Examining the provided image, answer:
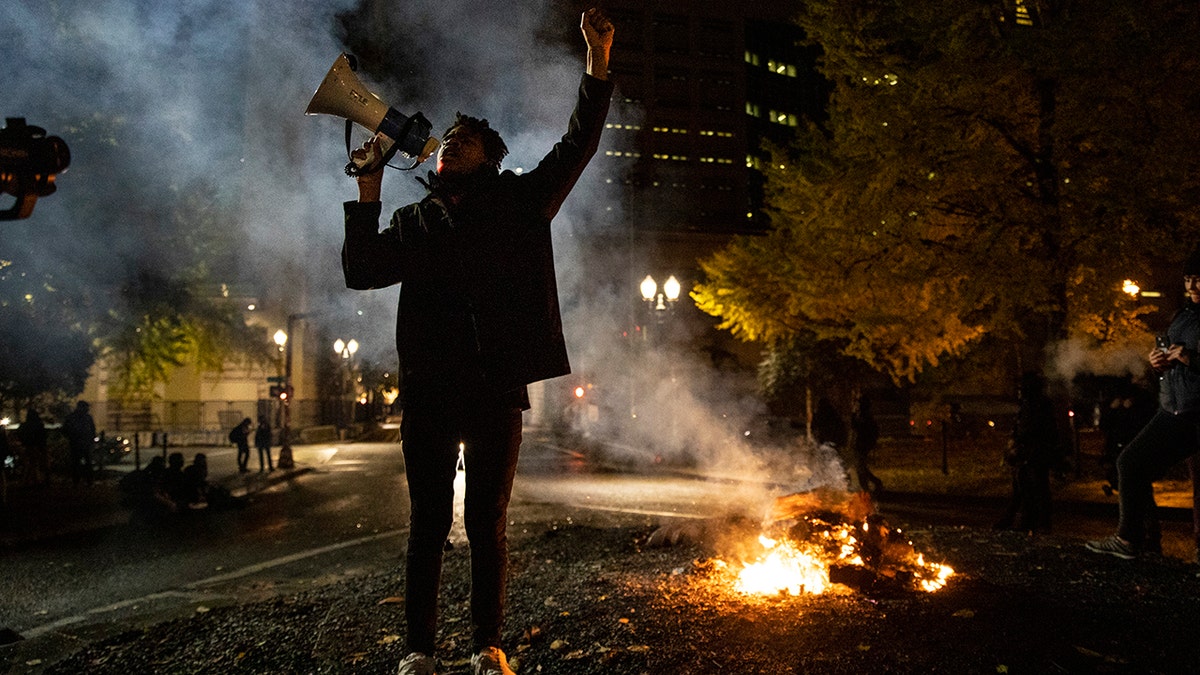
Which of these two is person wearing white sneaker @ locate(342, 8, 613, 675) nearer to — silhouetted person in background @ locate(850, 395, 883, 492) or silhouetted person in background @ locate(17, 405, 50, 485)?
silhouetted person in background @ locate(850, 395, 883, 492)

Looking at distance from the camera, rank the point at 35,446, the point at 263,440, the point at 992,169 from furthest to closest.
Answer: the point at 263,440 → the point at 35,446 → the point at 992,169

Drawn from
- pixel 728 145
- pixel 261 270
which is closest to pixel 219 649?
pixel 261 270

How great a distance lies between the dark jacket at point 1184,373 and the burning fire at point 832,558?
163 centimetres

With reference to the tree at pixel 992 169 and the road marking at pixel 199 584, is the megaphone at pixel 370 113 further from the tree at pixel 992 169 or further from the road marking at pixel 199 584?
the tree at pixel 992 169

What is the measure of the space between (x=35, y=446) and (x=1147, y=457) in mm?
17680

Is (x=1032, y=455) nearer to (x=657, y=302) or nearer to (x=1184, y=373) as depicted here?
(x=1184, y=373)

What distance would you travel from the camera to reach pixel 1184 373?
13.7ft

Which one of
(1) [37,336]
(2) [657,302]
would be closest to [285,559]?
(1) [37,336]

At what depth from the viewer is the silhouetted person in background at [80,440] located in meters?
14.8

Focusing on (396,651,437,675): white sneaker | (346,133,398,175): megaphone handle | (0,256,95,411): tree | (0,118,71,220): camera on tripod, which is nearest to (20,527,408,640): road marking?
(0,118,71,220): camera on tripod

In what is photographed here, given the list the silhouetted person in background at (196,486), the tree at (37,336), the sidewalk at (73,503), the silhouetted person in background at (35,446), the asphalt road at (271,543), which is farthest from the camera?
the silhouetted person in background at (35,446)

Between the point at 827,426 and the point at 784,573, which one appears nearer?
the point at 784,573

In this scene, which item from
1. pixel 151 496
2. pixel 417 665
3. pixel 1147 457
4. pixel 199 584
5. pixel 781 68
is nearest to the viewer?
pixel 417 665

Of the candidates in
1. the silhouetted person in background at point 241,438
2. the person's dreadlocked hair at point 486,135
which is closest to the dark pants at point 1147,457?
the person's dreadlocked hair at point 486,135
